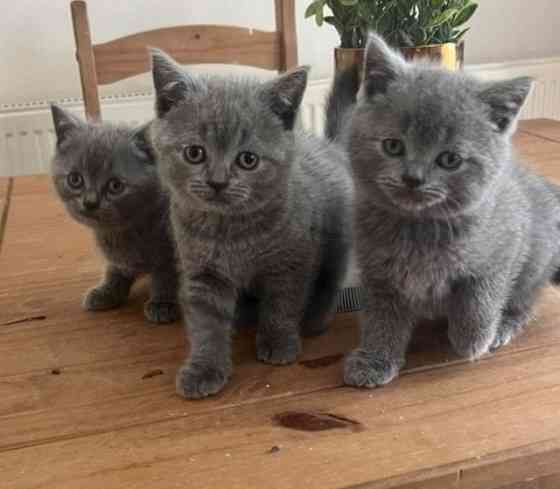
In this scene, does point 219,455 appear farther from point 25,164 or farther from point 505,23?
point 505,23

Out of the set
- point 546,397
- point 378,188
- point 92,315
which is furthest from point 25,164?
point 546,397

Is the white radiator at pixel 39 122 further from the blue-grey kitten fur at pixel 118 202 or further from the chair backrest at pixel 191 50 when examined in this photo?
the blue-grey kitten fur at pixel 118 202

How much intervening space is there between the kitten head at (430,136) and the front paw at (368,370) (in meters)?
0.18

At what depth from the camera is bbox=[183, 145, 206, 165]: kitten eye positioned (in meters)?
0.80

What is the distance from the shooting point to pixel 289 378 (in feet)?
2.53

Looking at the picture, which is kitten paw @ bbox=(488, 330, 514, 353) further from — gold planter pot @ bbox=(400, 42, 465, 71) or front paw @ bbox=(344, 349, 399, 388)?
gold planter pot @ bbox=(400, 42, 465, 71)

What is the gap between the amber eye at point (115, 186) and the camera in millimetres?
932

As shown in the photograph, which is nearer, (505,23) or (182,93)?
(182,93)

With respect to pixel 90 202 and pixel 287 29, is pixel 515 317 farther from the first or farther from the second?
pixel 287 29

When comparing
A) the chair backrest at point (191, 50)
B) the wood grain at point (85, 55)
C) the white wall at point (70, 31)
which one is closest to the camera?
the wood grain at point (85, 55)

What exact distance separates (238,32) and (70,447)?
142cm

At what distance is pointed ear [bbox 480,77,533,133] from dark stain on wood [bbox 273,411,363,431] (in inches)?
14.6

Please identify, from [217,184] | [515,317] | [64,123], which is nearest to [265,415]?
[217,184]

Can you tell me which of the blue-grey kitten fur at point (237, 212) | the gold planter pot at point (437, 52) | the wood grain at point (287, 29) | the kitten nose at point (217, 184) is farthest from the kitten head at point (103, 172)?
the wood grain at point (287, 29)
